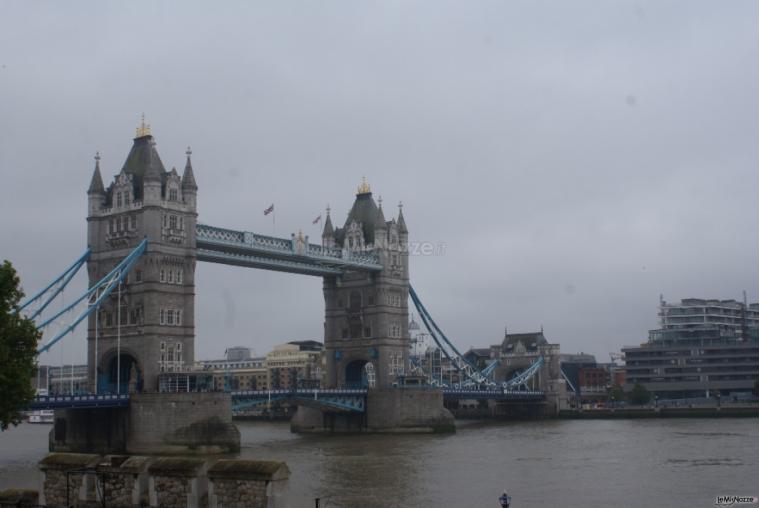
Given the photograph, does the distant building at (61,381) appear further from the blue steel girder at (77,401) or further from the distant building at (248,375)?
the distant building at (248,375)

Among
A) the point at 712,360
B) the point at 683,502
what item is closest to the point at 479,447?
the point at 683,502

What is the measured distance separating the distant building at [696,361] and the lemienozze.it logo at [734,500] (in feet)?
366

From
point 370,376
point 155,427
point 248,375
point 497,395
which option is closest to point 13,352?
point 155,427

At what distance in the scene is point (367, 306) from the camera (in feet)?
331

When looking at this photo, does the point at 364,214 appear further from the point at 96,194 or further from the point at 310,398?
the point at 96,194

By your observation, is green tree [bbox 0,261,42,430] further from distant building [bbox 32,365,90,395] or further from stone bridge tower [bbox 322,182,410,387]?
stone bridge tower [bbox 322,182,410,387]

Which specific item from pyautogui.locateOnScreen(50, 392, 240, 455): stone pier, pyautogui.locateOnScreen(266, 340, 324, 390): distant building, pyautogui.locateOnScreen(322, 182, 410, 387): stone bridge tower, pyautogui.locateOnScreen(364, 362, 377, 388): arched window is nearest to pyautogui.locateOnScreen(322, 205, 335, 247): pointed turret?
pyautogui.locateOnScreen(322, 182, 410, 387): stone bridge tower

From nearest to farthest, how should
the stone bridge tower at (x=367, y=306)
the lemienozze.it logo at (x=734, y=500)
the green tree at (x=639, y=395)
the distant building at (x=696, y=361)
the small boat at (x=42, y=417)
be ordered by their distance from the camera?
1. the lemienozze.it logo at (x=734, y=500)
2. the stone bridge tower at (x=367, y=306)
3. the distant building at (x=696, y=361)
4. the small boat at (x=42, y=417)
5. the green tree at (x=639, y=395)

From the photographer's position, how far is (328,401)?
288ft

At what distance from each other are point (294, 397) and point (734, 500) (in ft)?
162

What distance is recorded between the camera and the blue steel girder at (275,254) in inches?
3159

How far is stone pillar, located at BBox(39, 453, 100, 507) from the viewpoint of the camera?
2448 centimetres

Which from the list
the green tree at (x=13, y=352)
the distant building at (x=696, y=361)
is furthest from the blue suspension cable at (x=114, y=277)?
the distant building at (x=696, y=361)

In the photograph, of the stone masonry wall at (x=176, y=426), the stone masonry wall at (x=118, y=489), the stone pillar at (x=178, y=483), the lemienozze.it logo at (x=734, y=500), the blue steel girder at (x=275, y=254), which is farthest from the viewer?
the blue steel girder at (x=275, y=254)
